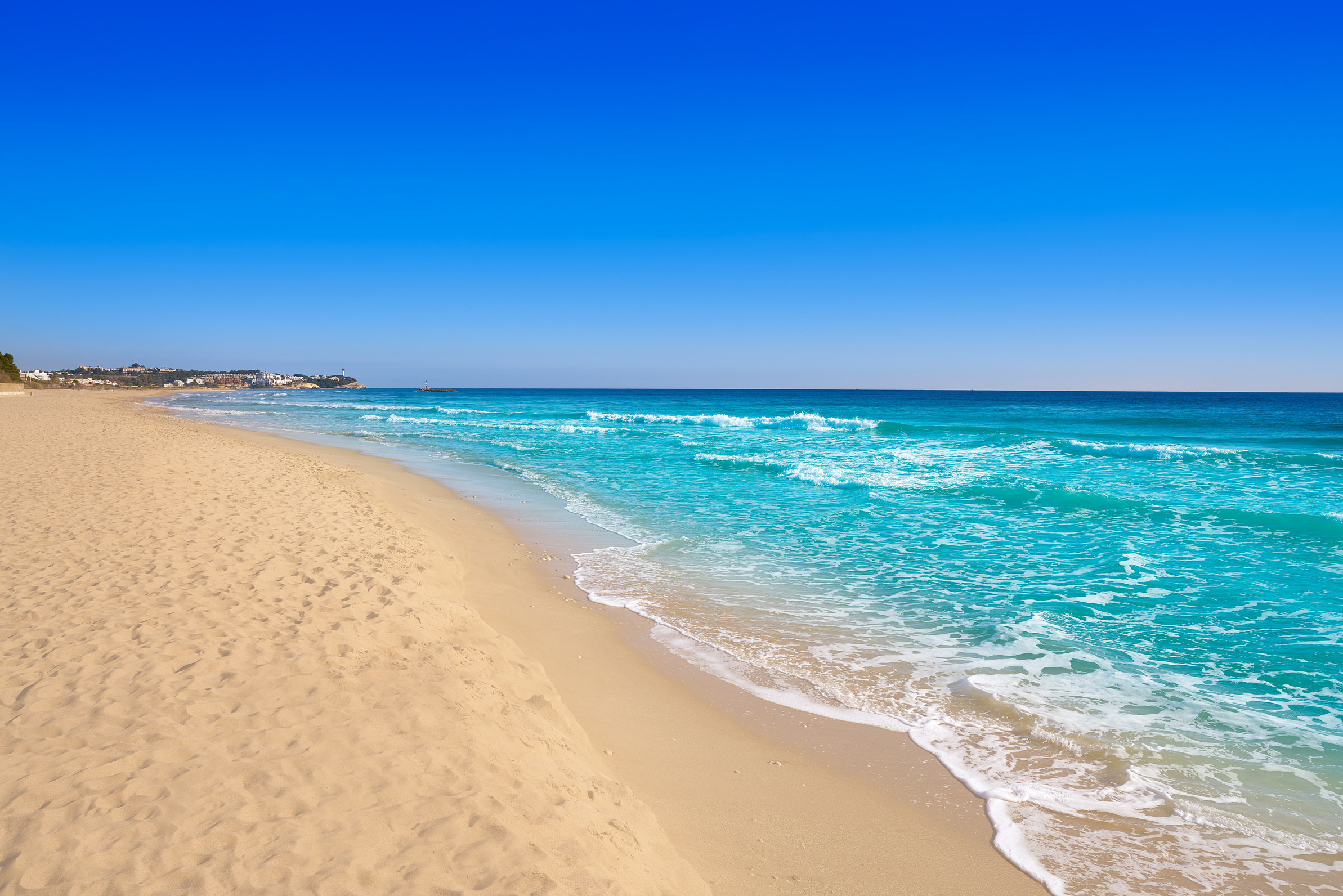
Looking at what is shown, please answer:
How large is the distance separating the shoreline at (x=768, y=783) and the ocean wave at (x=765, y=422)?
3379cm

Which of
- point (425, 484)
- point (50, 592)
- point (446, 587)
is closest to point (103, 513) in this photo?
point (50, 592)

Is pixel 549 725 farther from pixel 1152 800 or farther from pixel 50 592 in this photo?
pixel 50 592

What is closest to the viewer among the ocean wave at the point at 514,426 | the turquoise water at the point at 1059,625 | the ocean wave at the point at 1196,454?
the turquoise water at the point at 1059,625

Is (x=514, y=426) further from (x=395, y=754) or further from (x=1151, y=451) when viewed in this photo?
(x=395, y=754)

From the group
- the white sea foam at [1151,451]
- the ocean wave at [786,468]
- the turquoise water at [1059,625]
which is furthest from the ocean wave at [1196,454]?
the ocean wave at [786,468]

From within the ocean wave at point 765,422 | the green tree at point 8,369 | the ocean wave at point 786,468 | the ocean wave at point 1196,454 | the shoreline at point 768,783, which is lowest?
the shoreline at point 768,783

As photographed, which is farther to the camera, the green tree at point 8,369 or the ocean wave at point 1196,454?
the green tree at point 8,369

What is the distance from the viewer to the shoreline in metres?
3.37

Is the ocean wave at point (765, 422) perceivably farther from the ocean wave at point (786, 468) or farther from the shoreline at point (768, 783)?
the shoreline at point (768, 783)

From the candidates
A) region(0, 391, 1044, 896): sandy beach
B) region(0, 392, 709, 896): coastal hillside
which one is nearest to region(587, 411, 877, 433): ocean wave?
region(0, 391, 1044, 896): sandy beach

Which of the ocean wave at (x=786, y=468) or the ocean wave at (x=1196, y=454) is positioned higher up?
the ocean wave at (x=1196, y=454)

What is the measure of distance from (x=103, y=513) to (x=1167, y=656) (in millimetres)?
12667

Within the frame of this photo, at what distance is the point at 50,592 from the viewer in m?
5.80

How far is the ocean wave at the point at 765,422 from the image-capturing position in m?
40.8
